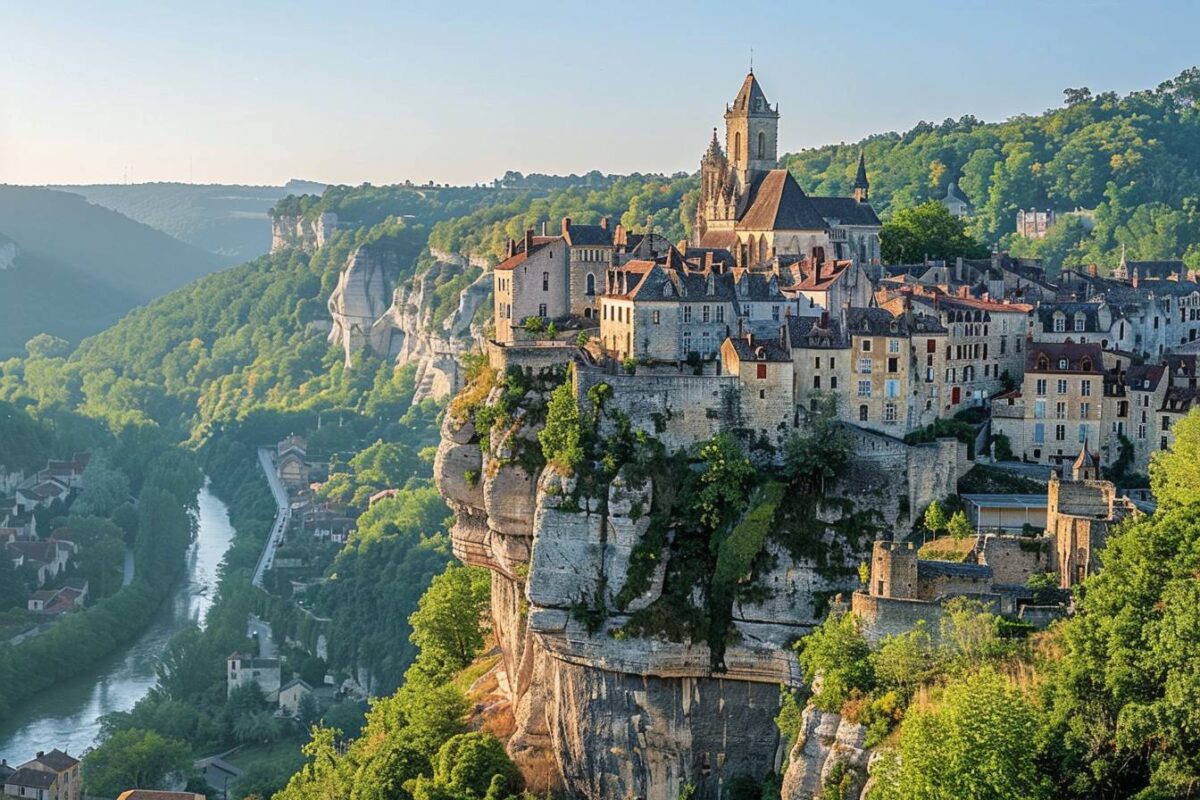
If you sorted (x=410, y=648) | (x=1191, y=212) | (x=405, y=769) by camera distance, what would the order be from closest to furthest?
(x=405, y=769) < (x=410, y=648) < (x=1191, y=212)

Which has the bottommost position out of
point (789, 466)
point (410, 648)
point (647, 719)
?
point (410, 648)

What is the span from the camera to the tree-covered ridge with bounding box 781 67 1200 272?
114688 millimetres

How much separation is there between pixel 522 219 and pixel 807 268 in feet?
266

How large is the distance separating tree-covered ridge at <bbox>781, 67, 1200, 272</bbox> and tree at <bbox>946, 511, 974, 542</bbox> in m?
59.1

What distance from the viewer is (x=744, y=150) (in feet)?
232

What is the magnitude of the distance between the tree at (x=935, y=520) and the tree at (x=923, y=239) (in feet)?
73.1

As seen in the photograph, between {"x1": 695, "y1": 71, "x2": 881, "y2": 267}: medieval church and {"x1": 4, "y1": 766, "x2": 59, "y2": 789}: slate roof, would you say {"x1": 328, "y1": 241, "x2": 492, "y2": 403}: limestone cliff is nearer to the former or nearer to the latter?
{"x1": 695, "y1": 71, "x2": 881, "y2": 267}: medieval church

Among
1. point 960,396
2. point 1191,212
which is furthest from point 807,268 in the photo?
point 1191,212

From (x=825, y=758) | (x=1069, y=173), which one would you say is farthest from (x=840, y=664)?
(x=1069, y=173)

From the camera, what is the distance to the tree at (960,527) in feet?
164

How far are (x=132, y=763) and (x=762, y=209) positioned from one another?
96.5 feet

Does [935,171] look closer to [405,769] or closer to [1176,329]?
[1176,329]

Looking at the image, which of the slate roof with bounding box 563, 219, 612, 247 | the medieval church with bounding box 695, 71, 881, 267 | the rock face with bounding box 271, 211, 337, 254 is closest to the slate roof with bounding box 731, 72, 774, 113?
the medieval church with bounding box 695, 71, 881, 267

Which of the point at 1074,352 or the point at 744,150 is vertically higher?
the point at 744,150
